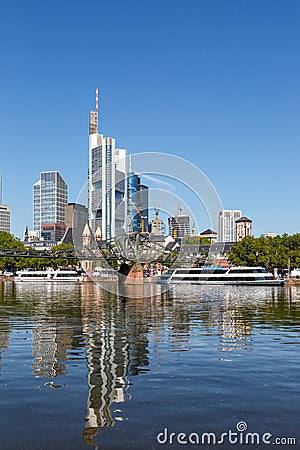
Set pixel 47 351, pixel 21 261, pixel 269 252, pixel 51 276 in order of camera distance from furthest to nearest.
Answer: pixel 21 261 → pixel 51 276 → pixel 269 252 → pixel 47 351

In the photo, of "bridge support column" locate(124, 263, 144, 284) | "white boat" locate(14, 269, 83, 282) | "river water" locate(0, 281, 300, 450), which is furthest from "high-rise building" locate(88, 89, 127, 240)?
"white boat" locate(14, 269, 83, 282)

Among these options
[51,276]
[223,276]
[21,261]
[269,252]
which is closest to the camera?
[223,276]

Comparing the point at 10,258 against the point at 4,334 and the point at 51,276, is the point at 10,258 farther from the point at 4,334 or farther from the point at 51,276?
the point at 4,334

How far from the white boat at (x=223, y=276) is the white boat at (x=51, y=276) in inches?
1346

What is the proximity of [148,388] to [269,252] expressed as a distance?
140080 mm

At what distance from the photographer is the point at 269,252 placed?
15450 centimetres

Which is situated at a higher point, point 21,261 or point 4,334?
point 21,261

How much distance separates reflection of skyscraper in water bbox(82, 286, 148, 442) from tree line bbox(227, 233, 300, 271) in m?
117

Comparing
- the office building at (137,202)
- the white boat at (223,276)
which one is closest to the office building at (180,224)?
the office building at (137,202)

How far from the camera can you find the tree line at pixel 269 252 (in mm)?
150500

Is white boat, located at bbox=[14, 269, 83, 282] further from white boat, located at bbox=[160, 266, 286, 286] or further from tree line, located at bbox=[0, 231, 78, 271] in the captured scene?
white boat, located at bbox=[160, 266, 286, 286]

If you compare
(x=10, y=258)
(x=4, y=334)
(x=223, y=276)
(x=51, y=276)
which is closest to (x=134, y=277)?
(x=223, y=276)

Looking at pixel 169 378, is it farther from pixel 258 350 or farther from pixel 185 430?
pixel 258 350

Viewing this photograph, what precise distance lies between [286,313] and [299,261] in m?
105
